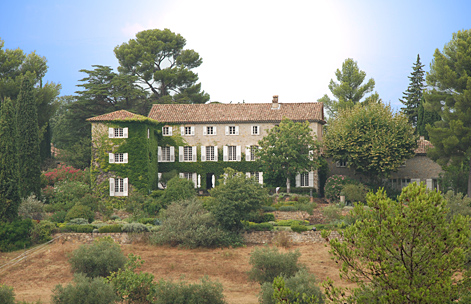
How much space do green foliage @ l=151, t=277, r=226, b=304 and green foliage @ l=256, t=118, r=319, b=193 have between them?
24162 mm

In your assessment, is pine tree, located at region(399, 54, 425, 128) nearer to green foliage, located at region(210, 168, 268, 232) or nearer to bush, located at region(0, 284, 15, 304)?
green foliage, located at region(210, 168, 268, 232)

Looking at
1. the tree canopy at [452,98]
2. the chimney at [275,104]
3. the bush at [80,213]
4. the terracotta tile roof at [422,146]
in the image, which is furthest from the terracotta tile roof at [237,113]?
the bush at [80,213]

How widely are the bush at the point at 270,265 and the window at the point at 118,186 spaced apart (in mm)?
21189

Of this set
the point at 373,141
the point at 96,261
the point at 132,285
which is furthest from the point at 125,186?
the point at 132,285

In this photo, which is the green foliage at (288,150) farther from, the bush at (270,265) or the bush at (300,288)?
the bush at (300,288)

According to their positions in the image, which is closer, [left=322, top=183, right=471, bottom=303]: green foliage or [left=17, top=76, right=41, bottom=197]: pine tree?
[left=322, top=183, right=471, bottom=303]: green foliage

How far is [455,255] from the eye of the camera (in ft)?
32.8

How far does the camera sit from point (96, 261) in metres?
A: 21.7

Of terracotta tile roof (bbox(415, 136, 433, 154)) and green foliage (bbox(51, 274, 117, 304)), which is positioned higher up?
terracotta tile roof (bbox(415, 136, 433, 154))

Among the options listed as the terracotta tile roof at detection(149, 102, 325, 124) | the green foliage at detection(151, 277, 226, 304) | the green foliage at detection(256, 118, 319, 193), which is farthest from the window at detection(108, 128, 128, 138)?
the green foliage at detection(151, 277, 226, 304)

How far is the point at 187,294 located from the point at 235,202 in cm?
1330

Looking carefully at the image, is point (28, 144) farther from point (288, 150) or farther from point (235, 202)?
point (288, 150)

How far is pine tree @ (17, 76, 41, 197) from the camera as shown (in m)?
36.8

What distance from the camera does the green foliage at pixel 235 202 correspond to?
98.0 ft
